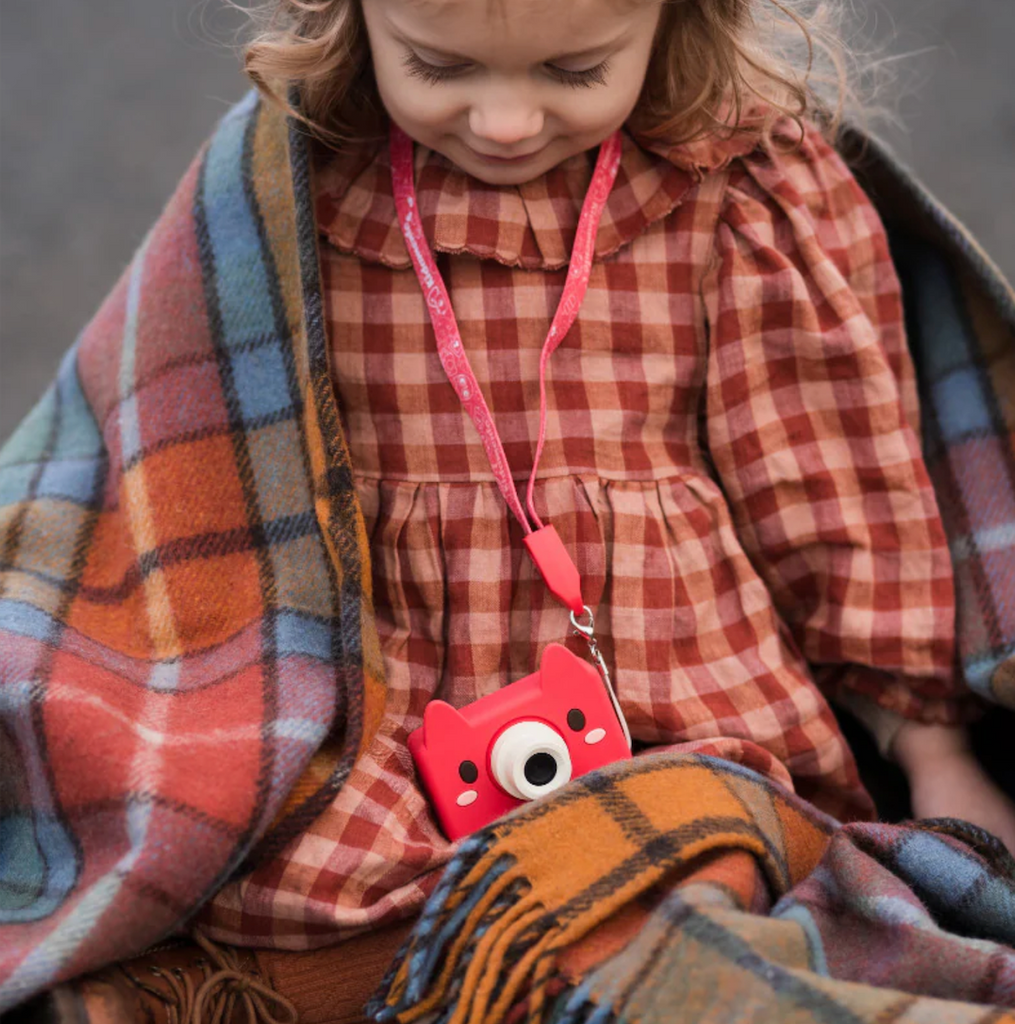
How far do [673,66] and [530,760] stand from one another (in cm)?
46

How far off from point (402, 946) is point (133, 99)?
63.0 inches

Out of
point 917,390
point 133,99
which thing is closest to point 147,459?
point 917,390

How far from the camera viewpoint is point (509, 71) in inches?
30.5

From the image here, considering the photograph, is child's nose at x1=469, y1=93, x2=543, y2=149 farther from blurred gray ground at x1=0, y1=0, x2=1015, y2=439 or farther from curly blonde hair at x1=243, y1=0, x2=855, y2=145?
blurred gray ground at x1=0, y1=0, x2=1015, y2=439

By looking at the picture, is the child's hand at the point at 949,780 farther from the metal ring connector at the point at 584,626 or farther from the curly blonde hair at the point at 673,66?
the curly blonde hair at the point at 673,66

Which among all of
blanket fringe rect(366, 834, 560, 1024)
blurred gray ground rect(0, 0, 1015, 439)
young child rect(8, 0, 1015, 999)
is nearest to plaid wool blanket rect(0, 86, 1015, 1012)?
young child rect(8, 0, 1015, 999)

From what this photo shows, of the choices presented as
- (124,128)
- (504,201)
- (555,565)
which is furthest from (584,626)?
(124,128)

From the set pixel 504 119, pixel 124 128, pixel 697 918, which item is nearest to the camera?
pixel 697 918

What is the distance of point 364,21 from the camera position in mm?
866

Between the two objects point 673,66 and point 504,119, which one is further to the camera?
point 673,66

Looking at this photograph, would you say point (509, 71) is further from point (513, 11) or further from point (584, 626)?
point (584, 626)

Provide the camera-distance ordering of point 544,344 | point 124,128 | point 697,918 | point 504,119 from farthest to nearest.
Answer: point 124,128, point 544,344, point 504,119, point 697,918

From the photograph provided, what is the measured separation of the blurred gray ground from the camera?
179 cm

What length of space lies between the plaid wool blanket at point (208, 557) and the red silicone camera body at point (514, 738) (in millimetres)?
55
